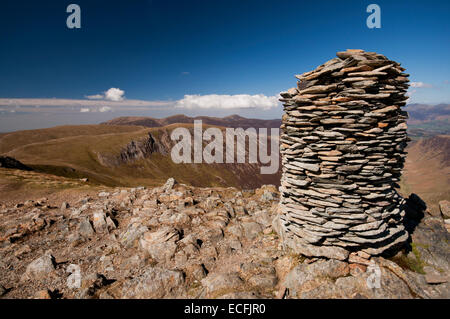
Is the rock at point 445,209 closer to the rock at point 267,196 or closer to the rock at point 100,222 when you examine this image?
the rock at point 267,196

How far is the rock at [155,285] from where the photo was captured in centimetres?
1073

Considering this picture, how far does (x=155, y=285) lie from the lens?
11.1 metres

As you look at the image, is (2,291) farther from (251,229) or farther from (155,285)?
(251,229)

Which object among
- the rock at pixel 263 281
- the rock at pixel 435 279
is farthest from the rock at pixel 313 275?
the rock at pixel 435 279

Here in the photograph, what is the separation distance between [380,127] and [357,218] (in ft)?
15.4

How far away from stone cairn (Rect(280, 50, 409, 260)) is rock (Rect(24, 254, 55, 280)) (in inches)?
589

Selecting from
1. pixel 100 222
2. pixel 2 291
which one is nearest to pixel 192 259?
pixel 100 222

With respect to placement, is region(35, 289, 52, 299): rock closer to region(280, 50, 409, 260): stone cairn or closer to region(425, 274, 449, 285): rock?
region(280, 50, 409, 260): stone cairn

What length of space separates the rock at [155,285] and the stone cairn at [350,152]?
7.05 metres

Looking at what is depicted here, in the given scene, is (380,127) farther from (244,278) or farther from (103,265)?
(103,265)

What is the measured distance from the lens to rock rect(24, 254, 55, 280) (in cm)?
1209

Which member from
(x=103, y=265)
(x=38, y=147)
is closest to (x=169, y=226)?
(x=103, y=265)

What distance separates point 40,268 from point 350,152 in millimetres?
18837

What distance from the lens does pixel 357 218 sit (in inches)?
407
